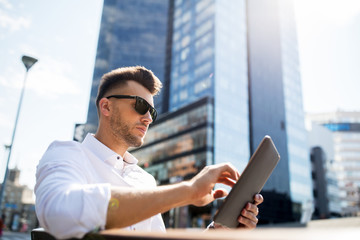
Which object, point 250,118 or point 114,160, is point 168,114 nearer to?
point 250,118

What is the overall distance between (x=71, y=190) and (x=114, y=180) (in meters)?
0.57

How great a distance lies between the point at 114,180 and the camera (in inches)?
59.7

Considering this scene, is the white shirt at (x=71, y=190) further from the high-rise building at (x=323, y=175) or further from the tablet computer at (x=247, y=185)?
the high-rise building at (x=323, y=175)

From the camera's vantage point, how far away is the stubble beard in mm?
1709

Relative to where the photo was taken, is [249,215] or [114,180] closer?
[249,215]

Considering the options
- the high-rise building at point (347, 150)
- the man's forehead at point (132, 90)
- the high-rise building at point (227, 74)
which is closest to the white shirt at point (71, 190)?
the man's forehead at point (132, 90)

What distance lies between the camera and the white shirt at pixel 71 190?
0.90 metres

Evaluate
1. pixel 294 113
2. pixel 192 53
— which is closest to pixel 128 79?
pixel 192 53

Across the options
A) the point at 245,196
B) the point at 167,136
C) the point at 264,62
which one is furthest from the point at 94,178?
the point at 264,62

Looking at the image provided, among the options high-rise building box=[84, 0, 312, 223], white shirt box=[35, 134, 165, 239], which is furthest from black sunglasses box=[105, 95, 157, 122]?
high-rise building box=[84, 0, 312, 223]

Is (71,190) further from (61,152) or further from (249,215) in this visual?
(249,215)

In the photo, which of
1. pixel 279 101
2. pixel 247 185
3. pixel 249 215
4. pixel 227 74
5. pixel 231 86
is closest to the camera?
pixel 247 185

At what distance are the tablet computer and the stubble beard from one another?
0.74 metres

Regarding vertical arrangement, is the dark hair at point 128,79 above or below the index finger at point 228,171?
above
